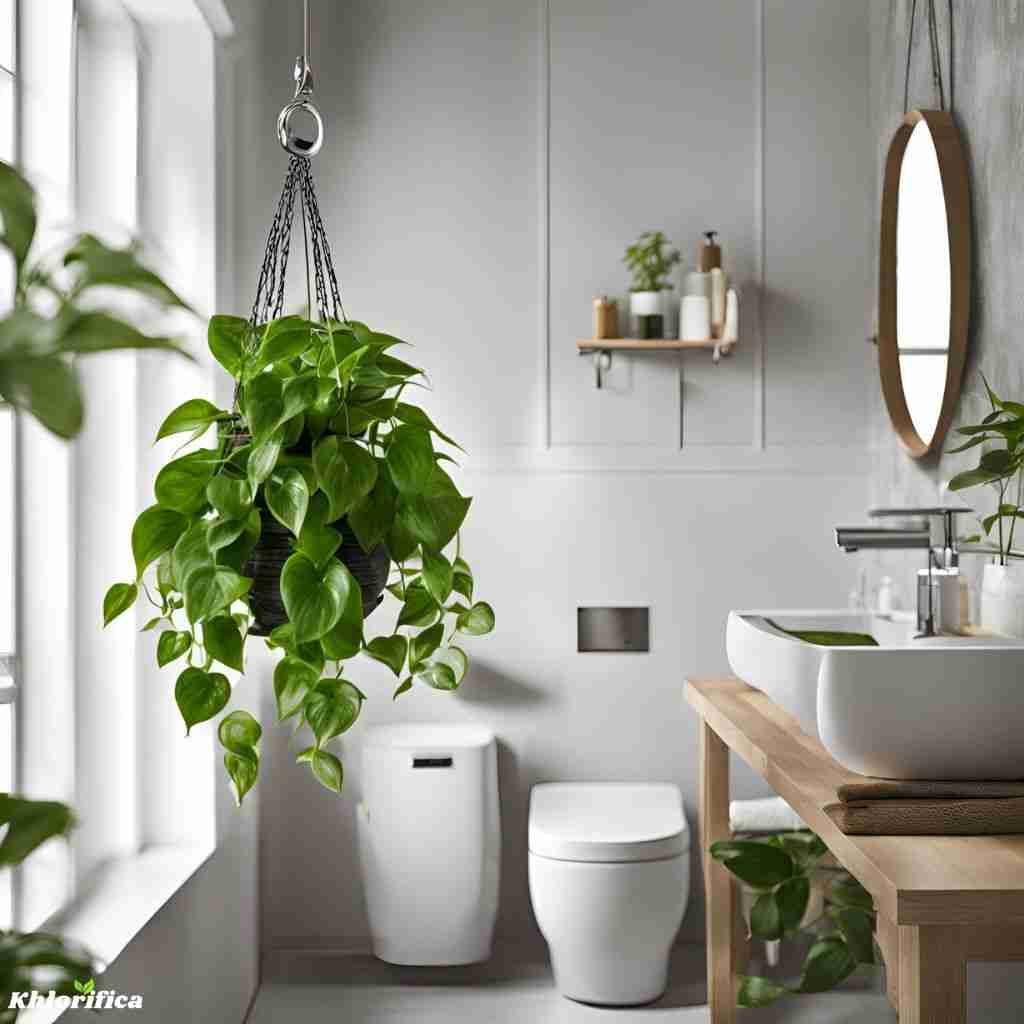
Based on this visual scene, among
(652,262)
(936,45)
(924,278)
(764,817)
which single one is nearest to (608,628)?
(764,817)

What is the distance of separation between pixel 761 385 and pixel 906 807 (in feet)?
5.77

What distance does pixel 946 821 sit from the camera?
1.35 metres

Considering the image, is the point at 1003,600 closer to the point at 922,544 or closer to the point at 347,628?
the point at 922,544

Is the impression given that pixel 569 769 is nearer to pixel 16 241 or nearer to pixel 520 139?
pixel 520 139

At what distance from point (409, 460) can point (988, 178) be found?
138 centimetres

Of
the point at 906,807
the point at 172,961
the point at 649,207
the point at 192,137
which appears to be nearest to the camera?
the point at 906,807

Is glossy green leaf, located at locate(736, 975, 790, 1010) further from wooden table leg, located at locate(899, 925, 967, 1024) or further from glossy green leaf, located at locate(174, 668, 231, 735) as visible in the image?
glossy green leaf, located at locate(174, 668, 231, 735)

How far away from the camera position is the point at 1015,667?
4.52ft

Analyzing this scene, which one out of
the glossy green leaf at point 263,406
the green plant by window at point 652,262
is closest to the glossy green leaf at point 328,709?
the glossy green leaf at point 263,406

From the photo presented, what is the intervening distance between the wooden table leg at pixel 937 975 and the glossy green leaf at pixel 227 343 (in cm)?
98

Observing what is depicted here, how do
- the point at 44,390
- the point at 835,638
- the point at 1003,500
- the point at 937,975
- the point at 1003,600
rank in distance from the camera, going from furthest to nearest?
the point at 1003,500, the point at 835,638, the point at 1003,600, the point at 937,975, the point at 44,390

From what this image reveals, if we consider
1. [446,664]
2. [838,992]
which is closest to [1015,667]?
[446,664]

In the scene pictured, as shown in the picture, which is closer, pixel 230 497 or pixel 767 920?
pixel 230 497

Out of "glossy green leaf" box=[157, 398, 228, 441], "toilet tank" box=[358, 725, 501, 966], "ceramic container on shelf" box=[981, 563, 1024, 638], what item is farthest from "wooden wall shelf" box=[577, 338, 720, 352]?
"glossy green leaf" box=[157, 398, 228, 441]
